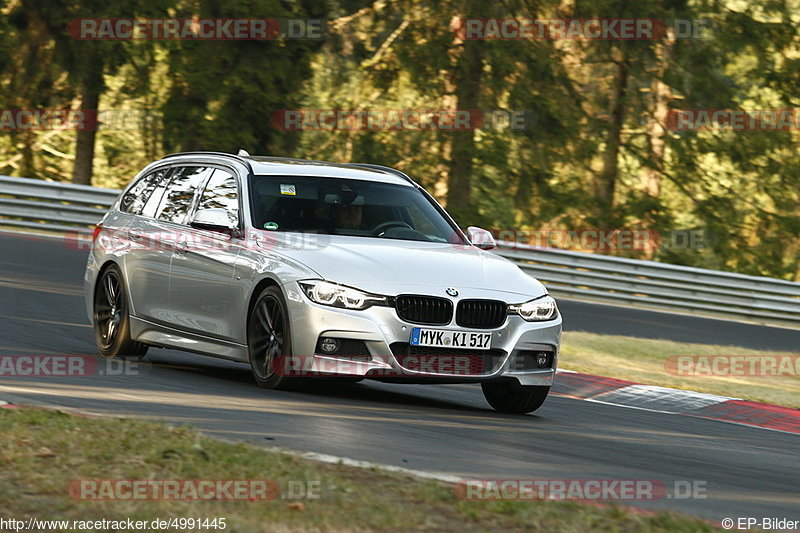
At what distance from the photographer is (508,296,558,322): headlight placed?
374 inches

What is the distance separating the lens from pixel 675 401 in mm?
12641

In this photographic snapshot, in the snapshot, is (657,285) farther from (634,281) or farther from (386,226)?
(386,226)

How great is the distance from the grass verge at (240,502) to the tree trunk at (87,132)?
2375 centimetres

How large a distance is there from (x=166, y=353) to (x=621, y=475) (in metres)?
6.02

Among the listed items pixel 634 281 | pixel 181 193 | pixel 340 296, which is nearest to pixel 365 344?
pixel 340 296

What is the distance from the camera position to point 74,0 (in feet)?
95.7

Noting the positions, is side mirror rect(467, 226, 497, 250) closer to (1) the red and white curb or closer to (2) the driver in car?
(2) the driver in car

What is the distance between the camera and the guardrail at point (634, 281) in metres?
22.3

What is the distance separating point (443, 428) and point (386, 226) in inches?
87.1

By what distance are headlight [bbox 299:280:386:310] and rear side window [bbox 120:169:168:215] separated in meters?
2.93

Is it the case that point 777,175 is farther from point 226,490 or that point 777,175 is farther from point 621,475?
point 226,490

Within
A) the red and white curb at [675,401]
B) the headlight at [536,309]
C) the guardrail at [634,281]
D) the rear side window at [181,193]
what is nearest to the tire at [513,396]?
the headlight at [536,309]

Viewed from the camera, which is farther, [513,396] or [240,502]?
[513,396]

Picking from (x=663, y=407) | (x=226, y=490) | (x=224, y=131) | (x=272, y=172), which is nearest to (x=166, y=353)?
(x=272, y=172)
